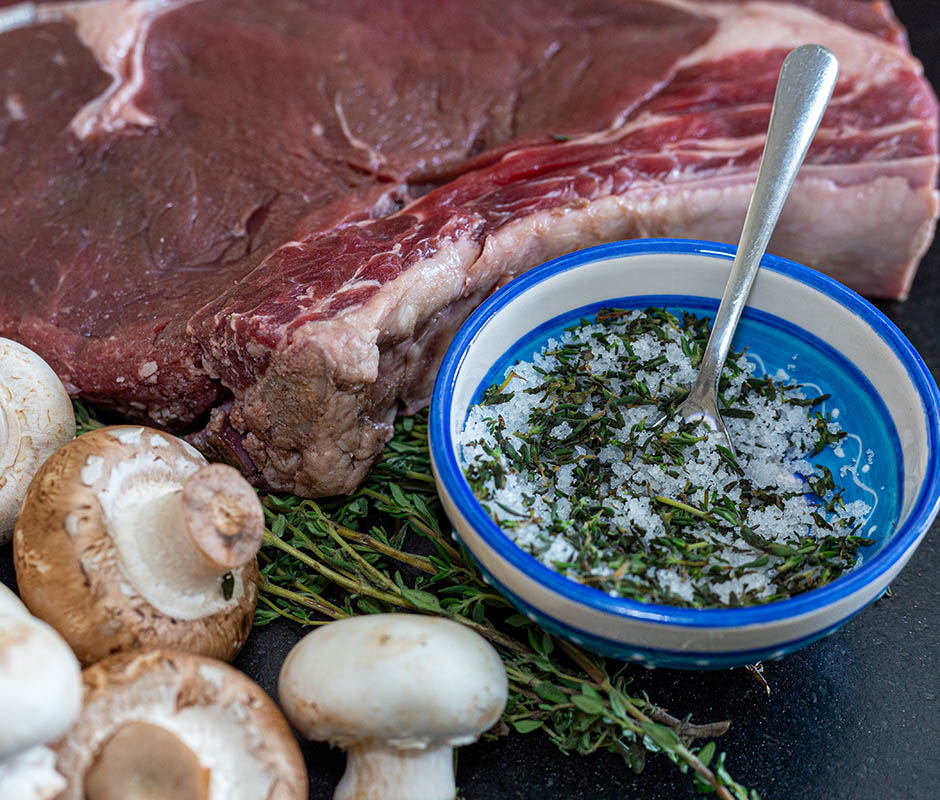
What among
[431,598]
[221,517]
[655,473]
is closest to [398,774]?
[431,598]

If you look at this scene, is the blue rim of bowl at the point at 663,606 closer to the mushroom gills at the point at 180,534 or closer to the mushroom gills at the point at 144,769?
the mushroom gills at the point at 180,534

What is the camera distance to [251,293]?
191 centimetres

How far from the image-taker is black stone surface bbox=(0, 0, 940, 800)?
1.67 metres

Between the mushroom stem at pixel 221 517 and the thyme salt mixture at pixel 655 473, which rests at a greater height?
the mushroom stem at pixel 221 517

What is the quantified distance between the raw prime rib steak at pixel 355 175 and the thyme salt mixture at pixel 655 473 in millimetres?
262

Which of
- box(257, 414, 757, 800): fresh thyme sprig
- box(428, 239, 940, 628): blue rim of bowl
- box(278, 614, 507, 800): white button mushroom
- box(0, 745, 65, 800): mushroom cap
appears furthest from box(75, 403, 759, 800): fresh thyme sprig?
box(0, 745, 65, 800): mushroom cap

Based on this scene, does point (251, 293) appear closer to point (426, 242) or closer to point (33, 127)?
point (426, 242)

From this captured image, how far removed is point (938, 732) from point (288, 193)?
5.82 ft

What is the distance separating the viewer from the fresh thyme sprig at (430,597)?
162 cm

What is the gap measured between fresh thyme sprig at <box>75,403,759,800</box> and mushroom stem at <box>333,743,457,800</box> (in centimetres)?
15

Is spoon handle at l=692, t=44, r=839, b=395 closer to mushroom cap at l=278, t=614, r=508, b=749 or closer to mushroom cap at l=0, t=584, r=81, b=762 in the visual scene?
mushroom cap at l=278, t=614, r=508, b=749

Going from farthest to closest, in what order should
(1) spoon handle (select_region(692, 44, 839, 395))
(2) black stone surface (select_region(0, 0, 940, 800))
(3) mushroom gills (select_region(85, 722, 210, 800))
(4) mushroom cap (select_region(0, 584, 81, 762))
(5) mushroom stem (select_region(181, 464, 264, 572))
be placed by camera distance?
(1) spoon handle (select_region(692, 44, 839, 395)), (2) black stone surface (select_region(0, 0, 940, 800)), (5) mushroom stem (select_region(181, 464, 264, 572)), (3) mushroom gills (select_region(85, 722, 210, 800)), (4) mushroom cap (select_region(0, 584, 81, 762))

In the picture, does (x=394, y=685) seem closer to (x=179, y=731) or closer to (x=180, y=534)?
(x=179, y=731)

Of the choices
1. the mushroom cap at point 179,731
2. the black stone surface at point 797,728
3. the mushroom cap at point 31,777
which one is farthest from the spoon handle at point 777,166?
the mushroom cap at point 31,777
